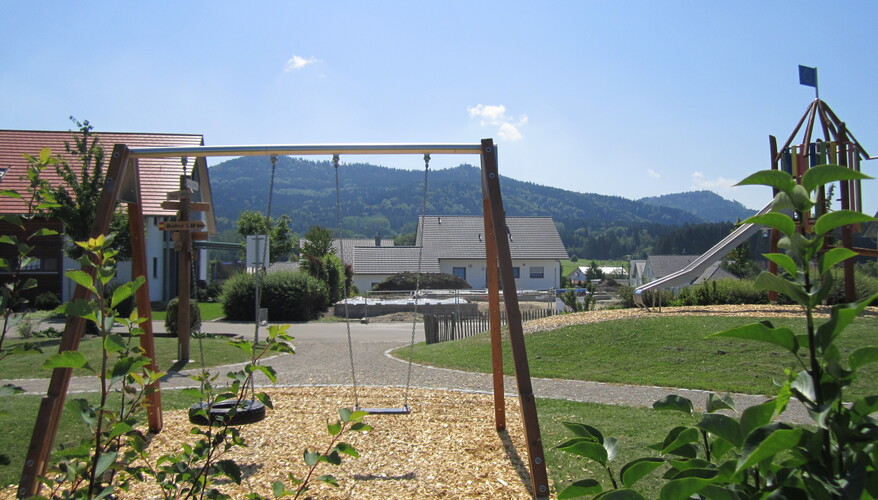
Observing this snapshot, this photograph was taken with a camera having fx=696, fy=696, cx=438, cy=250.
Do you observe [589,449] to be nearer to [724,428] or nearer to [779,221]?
[724,428]

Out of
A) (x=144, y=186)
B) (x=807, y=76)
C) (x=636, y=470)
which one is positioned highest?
(x=807, y=76)

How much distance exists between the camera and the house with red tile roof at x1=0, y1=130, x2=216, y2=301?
24.0 meters

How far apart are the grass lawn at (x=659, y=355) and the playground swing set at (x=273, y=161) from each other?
4978 mm

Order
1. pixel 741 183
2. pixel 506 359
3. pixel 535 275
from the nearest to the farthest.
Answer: pixel 741 183, pixel 506 359, pixel 535 275

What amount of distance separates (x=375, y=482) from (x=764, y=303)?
15670 mm

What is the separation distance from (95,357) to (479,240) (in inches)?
1706

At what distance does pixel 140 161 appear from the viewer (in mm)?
26219

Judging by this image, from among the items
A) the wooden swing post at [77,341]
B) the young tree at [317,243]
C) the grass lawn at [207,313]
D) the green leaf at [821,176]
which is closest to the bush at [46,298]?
the wooden swing post at [77,341]

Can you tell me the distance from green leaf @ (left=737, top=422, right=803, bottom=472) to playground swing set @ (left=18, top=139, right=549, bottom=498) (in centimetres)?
373

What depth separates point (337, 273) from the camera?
118 ft

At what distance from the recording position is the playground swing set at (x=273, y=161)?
453 centimetres

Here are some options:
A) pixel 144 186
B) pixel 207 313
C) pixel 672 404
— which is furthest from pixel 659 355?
pixel 207 313

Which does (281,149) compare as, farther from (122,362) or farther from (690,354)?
(690,354)

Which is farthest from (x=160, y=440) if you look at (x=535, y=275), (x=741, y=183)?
(x=535, y=275)
